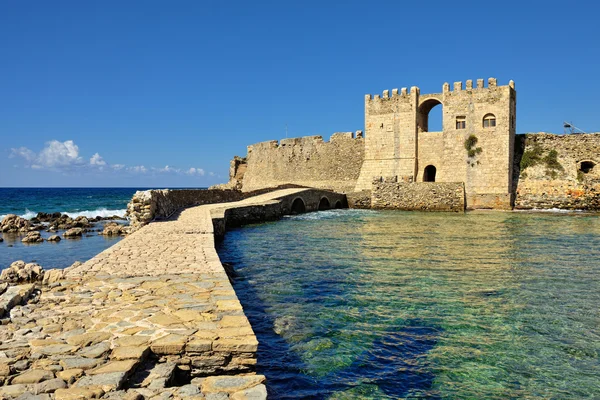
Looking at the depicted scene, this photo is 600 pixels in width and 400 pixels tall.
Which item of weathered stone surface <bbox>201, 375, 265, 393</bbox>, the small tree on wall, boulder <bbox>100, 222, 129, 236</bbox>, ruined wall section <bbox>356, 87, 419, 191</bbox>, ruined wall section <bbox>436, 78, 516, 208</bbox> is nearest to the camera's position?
weathered stone surface <bbox>201, 375, 265, 393</bbox>

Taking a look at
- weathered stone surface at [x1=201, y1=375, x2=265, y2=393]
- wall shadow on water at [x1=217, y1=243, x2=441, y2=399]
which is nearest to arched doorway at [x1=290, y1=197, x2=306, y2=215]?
wall shadow on water at [x1=217, y1=243, x2=441, y2=399]

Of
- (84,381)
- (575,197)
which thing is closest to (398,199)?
(575,197)

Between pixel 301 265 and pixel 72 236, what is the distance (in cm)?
1158

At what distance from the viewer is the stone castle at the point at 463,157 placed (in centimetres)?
2609

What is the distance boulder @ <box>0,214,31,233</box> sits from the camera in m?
19.8

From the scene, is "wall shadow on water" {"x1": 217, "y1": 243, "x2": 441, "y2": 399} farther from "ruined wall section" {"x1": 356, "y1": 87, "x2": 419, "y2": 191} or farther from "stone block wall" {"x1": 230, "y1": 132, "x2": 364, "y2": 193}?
"stone block wall" {"x1": 230, "y1": 132, "x2": 364, "y2": 193}

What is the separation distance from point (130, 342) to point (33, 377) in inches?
30.7

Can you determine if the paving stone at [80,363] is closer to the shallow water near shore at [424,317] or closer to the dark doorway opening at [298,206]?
the shallow water near shore at [424,317]

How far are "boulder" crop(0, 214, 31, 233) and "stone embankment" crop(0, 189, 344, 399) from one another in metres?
16.2

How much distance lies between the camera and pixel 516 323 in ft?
20.4

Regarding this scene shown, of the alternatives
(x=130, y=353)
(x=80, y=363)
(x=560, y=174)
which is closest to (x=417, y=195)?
(x=560, y=174)

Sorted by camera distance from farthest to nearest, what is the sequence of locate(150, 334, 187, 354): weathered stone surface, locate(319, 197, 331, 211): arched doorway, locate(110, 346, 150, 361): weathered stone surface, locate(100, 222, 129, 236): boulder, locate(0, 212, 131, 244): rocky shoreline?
locate(319, 197, 331, 211): arched doorway < locate(100, 222, 129, 236): boulder < locate(0, 212, 131, 244): rocky shoreline < locate(150, 334, 187, 354): weathered stone surface < locate(110, 346, 150, 361): weathered stone surface

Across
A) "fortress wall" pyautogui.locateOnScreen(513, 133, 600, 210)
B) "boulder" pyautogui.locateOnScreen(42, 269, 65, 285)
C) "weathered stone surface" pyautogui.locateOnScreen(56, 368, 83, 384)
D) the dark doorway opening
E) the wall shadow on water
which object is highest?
"fortress wall" pyautogui.locateOnScreen(513, 133, 600, 210)

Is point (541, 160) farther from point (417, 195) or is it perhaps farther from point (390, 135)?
point (390, 135)
